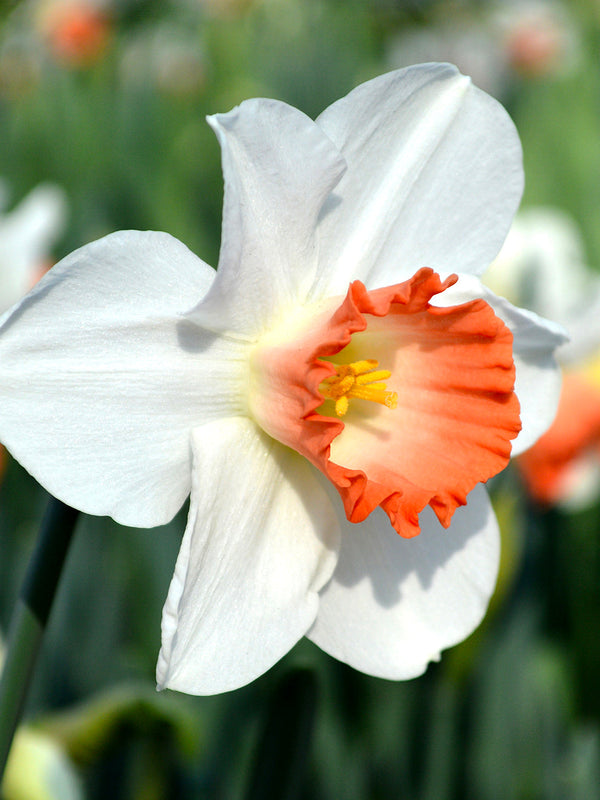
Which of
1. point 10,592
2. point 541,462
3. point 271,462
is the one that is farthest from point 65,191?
point 271,462

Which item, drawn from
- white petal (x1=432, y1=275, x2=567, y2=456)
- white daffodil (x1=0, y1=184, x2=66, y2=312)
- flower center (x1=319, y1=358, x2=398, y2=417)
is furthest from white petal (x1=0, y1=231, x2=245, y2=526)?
white daffodil (x1=0, y1=184, x2=66, y2=312)

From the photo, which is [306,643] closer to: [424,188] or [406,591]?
[406,591]

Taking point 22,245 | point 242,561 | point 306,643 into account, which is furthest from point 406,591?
point 22,245

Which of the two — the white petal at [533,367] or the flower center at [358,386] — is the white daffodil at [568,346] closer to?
the white petal at [533,367]

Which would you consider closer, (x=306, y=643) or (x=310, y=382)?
(x=310, y=382)

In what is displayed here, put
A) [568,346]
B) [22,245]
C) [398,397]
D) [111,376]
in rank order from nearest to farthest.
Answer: [111,376]
[398,397]
[22,245]
[568,346]
